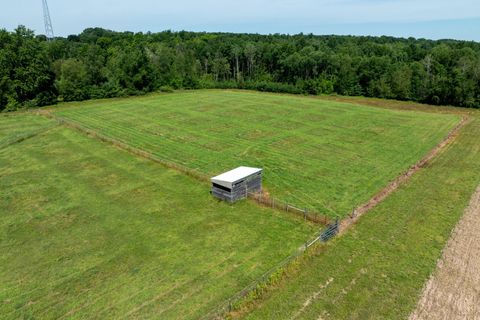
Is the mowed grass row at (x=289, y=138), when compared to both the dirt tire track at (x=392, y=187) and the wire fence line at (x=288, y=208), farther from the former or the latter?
the wire fence line at (x=288, y=208)

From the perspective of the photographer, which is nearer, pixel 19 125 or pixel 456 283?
pixel 456 283

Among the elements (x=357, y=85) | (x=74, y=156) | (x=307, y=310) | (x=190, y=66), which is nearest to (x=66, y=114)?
(x=74, y=156)

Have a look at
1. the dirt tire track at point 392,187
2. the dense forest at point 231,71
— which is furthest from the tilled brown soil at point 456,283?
the dense forest at point 231,71

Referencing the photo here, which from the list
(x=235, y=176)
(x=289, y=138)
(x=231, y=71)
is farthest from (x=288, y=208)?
(x=231, y=71)

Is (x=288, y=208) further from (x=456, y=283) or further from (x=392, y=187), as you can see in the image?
(x=456, y=283)

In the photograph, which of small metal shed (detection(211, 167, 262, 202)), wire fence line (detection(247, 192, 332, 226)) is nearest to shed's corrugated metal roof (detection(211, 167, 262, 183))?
small metal shed (detection(211, 167, 262, 202))
